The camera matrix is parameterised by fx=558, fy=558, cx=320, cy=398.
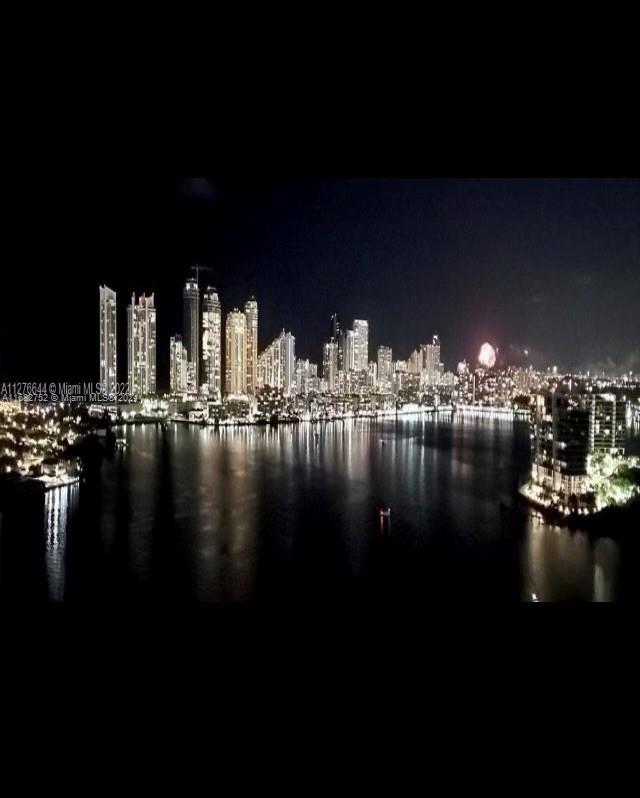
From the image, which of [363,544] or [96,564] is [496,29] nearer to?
[96,564]

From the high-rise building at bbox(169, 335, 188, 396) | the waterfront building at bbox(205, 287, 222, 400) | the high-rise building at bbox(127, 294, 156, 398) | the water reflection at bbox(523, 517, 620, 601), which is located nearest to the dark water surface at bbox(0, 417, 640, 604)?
the water reflection at bbox(523, 517, 620, 601)

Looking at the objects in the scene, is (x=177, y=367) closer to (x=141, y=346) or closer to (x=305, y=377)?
(x=141, y=346)

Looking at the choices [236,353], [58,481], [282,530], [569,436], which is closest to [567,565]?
[569,436]

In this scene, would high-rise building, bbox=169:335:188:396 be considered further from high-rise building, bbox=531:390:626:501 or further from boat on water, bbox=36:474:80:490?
high-rise building, bbox=531:390:626:501

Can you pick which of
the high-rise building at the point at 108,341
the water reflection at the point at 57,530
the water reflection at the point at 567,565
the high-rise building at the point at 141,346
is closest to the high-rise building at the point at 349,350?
the high-rise building at the point at 141,346

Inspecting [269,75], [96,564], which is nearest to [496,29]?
[269,75]

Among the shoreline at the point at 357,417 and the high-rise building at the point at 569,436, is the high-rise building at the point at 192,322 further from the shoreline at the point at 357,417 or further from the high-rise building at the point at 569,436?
the high-rise building at the point at 569,436
